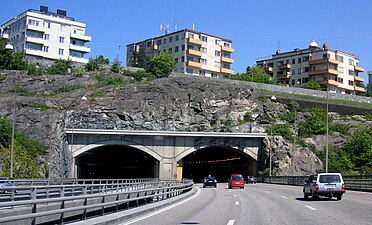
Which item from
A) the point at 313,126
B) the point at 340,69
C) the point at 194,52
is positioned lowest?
the point at 313,126

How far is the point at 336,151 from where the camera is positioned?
91.3m

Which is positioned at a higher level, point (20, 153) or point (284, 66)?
point (284, 66)

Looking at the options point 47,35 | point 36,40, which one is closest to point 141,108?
point 36,40

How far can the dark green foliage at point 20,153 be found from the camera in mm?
64875

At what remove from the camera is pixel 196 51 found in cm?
12538

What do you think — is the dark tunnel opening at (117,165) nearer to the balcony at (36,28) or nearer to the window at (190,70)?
the window at (190,70)

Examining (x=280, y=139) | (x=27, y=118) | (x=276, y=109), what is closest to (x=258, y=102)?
(x=276, y=109)

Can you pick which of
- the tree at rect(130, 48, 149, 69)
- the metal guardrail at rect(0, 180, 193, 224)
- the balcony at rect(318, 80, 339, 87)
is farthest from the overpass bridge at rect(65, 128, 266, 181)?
the metal guardrail at rect(0, 180, 193, 224)

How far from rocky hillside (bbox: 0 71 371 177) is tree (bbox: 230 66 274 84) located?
3098cm

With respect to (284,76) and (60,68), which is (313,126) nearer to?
(284,76)

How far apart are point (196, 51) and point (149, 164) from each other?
3598 cm

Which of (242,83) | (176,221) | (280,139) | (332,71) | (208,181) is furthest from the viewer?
(332,71)

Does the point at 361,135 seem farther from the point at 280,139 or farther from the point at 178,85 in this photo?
the point at 178,85

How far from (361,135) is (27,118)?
55083 millimetres
